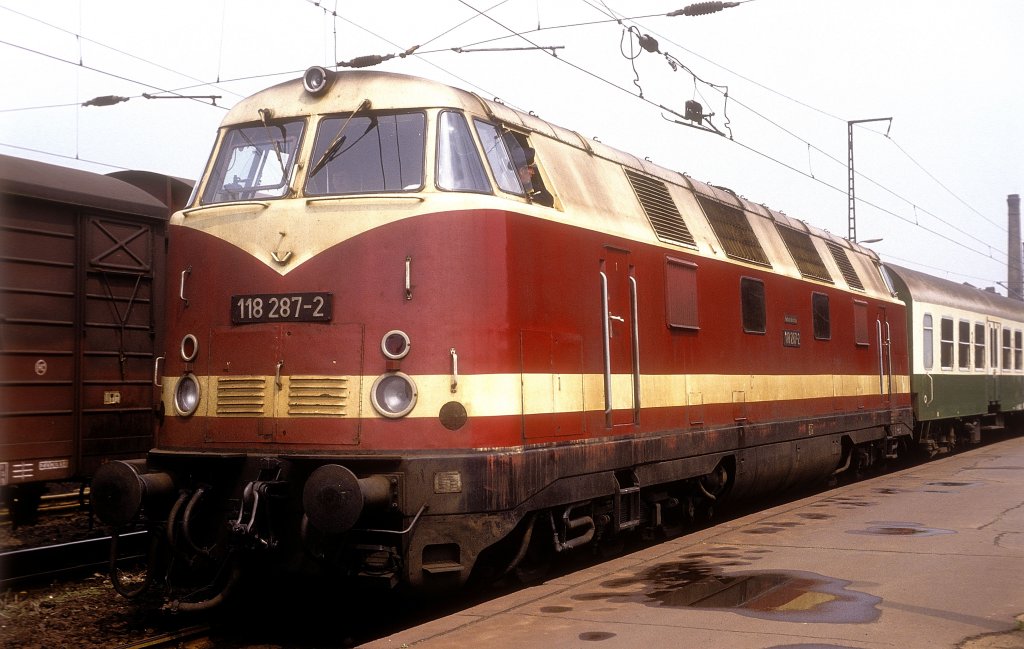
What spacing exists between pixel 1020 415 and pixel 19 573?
29.0 m

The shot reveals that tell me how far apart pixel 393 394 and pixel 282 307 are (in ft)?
3.56

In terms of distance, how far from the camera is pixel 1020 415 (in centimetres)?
3094

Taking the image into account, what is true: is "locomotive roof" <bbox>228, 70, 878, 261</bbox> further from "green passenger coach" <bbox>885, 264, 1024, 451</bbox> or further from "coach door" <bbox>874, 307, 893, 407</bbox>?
"green passenger coach" <bbox>885, 264, 1024, 451</bbox>

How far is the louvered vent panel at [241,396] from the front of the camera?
294 inches

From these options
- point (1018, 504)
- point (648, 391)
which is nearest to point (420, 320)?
point (648, 391)

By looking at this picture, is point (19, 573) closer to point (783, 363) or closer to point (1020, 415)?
point (783, 363)

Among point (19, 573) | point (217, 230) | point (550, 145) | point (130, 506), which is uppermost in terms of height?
point (550, 145)

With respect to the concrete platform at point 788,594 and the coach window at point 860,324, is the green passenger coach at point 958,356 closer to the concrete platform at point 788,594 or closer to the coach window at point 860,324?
the coach window at point 860,324

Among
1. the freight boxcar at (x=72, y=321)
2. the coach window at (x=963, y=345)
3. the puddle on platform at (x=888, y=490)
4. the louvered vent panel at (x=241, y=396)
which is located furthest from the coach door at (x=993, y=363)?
the louvered vent panel at (x=241, y=396)

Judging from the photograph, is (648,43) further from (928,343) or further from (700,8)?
(928,343)

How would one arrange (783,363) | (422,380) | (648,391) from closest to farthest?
(422,380), (648,391), (783,363)

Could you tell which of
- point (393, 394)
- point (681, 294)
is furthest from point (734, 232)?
point (393, 394)

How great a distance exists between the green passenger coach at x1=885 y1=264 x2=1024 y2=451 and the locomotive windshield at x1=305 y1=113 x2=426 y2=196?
566 inches

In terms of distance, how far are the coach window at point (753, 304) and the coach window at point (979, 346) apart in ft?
45.2
